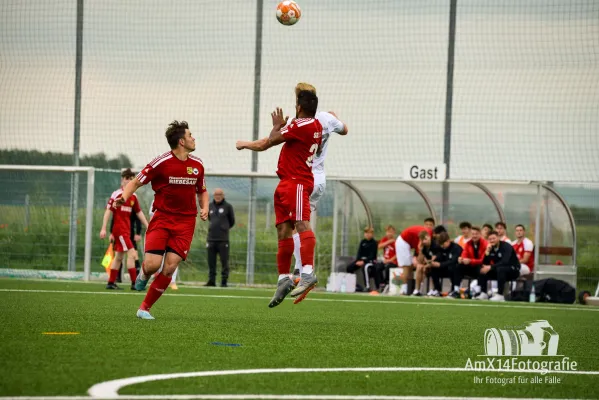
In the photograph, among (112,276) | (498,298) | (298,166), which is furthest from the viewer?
(498,298)

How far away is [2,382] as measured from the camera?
568 centimetres

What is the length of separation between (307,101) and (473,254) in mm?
11186

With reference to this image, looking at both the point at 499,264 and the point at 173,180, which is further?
the point at 499,264

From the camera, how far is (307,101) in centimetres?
1048

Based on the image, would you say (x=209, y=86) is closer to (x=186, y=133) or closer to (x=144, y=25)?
(x=144, y=25)

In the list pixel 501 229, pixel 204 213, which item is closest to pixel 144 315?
pixel 204 213

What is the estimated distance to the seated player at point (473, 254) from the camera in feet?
68.4

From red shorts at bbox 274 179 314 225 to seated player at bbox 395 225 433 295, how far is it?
11000 millimetres

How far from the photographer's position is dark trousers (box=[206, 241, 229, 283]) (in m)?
22.1

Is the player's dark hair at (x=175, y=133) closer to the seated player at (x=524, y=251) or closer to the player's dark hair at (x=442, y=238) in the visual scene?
the player's dark hair at (x=442, y=238)

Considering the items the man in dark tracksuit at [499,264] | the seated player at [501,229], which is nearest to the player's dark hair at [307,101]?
the man in dark tracksuit at [499,264]

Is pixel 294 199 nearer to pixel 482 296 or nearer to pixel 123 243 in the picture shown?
pixel 123 243

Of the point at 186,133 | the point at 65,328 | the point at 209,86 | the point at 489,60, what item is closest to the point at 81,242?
the point at 209,86

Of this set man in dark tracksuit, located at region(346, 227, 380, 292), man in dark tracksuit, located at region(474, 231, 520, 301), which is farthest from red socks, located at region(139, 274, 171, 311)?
man in dark tracksuit, located at region(346, 227, 380, 292)
